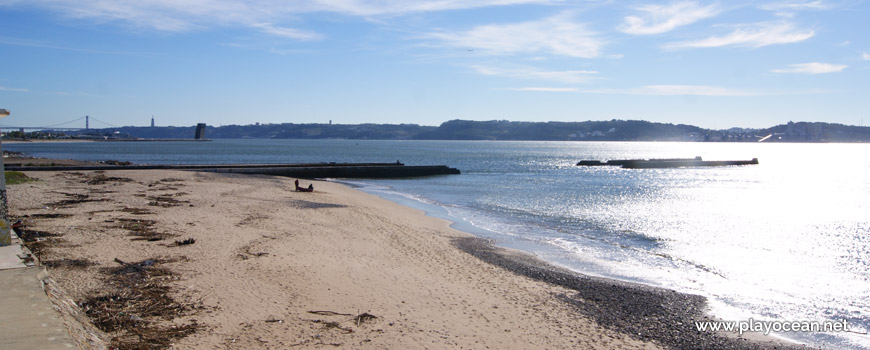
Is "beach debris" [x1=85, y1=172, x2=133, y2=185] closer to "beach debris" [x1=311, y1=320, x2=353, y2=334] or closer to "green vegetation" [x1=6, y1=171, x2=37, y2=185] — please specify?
"green vegetation" [x1=6, y1=171, x2=37, y2=185]

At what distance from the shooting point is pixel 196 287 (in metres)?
8.18

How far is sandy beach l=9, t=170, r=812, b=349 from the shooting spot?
6707 mm

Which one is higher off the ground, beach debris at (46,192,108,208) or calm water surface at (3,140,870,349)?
beach debris at (46,192,108,208)

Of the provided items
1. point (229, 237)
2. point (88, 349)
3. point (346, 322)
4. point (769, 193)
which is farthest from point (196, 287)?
point (769, 193)

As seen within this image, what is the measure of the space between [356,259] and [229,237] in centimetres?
311

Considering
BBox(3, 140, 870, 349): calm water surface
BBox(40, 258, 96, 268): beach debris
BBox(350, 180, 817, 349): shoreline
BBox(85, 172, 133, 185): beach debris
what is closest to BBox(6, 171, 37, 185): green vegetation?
BBox(85, 172, 133, 185): beach debris

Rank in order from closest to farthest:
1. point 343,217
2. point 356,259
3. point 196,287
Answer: point 196,287
point 356,259
point 343,217

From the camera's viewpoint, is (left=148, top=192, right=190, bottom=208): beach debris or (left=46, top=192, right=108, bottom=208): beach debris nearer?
(left=46, top=192, right=108, bottom=208): beach debris

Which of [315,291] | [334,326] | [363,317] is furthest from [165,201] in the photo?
[334,326]

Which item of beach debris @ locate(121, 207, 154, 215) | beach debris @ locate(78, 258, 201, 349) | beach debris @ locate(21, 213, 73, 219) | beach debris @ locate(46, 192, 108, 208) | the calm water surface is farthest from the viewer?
beach debris @ locate(46, 192, 108, 208)

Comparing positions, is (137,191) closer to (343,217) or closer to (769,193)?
(343,217)

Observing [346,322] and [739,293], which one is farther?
[739,293]

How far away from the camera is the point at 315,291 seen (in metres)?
8.60

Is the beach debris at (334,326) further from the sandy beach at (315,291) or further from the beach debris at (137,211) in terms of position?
→ the beach debris at (137,211)
